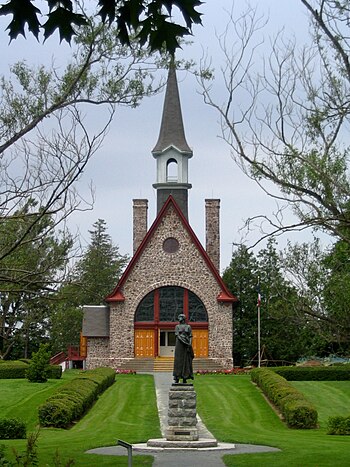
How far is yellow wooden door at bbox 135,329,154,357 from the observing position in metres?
47.0

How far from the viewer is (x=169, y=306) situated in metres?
47.5

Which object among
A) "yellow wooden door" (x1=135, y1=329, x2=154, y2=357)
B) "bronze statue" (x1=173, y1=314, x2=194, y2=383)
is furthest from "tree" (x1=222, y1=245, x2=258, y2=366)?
"bronze statue" (x1=173, y1=314, x2=194, y2=383)

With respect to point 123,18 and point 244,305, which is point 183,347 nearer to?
point 123,18

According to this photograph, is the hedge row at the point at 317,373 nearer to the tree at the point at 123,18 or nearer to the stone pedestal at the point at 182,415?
the stone pedestal at the point at 182,415

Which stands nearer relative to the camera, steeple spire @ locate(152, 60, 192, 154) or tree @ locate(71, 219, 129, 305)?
steeple spire @ locate(152, 60, 192, 154)

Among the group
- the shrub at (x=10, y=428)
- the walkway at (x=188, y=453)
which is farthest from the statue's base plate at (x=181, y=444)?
the shrub at (x=10, y=428)

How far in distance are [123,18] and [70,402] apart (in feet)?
63.1

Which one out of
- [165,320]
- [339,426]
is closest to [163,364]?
[165,320]

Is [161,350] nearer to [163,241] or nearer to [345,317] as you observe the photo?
[163,241]

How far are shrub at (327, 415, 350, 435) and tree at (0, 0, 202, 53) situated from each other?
57.4 ft

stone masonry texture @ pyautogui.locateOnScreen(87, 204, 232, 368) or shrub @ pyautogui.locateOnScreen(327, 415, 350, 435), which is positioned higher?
stone masonry texture @ pyautogui.locateOnScreen(87, 204, 232, 368)

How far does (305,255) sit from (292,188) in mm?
→ 8635

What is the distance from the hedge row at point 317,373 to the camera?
39094 millimetres

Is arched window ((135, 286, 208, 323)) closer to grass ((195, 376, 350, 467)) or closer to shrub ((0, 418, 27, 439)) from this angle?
grass ((195, 376, 350, 467))
